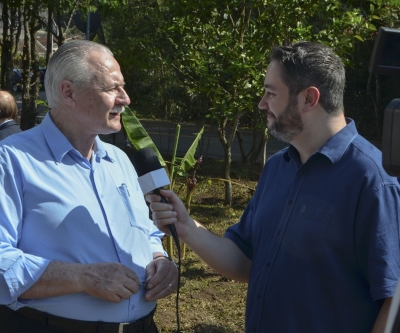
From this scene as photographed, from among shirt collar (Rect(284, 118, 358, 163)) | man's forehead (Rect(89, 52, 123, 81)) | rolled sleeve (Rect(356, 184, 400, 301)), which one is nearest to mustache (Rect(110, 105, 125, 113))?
man's forehead (Rect(89, 52, 123, 81))

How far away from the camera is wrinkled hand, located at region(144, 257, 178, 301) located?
9.65 ft

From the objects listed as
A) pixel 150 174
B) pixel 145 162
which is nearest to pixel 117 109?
pixel 145 162

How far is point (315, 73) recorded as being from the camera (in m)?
2.61

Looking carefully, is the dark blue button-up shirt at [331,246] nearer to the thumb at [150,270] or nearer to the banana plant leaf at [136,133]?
the thumb at [150,270]

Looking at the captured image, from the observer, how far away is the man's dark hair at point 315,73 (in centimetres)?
260

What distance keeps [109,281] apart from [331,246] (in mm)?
931

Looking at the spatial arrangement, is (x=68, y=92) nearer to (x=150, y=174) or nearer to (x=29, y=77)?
(x=150, y=174)

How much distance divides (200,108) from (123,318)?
1063 cm

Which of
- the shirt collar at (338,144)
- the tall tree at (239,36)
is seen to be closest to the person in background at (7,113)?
the tall tree at (239,36)

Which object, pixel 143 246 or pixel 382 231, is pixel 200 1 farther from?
pixel 382 231

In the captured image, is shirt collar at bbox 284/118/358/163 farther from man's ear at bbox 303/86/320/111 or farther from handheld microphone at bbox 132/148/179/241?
handheld microphone at bbox 132/148/179/241

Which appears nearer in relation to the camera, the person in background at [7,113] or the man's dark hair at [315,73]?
the man's dark hair at [315,73]

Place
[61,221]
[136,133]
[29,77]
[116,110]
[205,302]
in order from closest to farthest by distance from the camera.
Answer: [61,221]
[116,110]
[205,302]
[136,133]
[29,77]

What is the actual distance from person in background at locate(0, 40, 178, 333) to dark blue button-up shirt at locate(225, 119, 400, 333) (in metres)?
0.58
